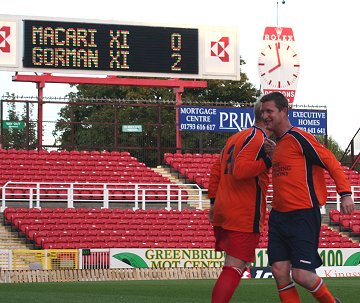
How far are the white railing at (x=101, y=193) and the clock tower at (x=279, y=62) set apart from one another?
618 centimetres

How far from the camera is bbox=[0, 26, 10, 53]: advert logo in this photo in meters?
39.0

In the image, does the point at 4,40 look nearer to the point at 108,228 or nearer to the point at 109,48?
the point at 109,48

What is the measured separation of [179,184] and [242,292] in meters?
20.7

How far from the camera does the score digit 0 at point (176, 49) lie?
40.4 m

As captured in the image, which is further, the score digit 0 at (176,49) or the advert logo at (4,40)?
the score digit 0 at (176,49)

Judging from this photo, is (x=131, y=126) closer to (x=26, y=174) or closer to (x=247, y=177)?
(x=26, y=174)

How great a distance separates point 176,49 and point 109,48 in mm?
2781

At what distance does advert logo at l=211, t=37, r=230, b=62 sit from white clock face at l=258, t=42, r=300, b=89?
1398 mm

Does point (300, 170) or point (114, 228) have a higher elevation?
point (300, 170)

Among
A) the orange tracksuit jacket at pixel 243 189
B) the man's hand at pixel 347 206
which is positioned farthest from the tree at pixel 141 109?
the man's hand at pixel 347 206

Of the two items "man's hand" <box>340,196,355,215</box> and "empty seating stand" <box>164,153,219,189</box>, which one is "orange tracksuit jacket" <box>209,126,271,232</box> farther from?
"empty seating stand" <box>164,153,219,189</box>

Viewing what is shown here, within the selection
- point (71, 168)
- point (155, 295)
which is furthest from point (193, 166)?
point (155, 295)

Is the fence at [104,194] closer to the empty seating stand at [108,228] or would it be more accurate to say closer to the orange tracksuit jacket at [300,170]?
the empty seating stand at [108,228]

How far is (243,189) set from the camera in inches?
392
